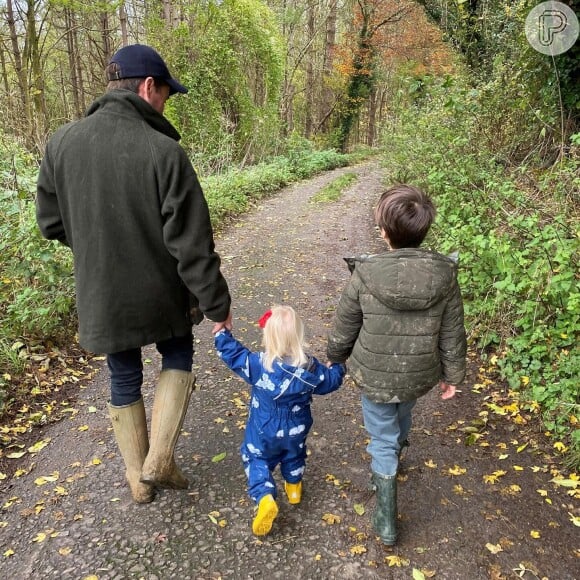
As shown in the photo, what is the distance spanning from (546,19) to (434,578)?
691cm

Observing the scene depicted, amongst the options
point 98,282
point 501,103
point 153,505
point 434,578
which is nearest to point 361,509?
point 434,578

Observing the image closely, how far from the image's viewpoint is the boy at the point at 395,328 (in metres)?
2.29

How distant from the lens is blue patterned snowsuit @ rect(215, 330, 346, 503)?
2.46 m

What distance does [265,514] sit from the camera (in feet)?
7.93

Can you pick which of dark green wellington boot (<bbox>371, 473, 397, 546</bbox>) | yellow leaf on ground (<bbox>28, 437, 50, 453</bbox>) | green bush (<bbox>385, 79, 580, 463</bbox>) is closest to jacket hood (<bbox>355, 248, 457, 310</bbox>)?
dark green wellington boot (<bbox>371, 473, 397, 546</bbox>)

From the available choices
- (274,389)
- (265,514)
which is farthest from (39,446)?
(274,389)

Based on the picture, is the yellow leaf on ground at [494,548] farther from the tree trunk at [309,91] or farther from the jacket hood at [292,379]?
the tree trunk at [309,91]

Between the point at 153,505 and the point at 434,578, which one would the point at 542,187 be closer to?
the point at 434,578

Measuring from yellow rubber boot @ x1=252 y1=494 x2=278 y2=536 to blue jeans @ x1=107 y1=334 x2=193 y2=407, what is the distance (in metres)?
0.85

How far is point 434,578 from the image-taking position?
2354 mm

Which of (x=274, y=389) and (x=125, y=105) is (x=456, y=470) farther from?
(x=125, y=105)

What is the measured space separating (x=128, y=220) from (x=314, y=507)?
1.95m

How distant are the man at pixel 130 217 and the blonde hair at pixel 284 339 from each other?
11.0 inches

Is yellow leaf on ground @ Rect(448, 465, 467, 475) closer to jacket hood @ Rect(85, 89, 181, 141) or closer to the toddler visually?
the toddler
